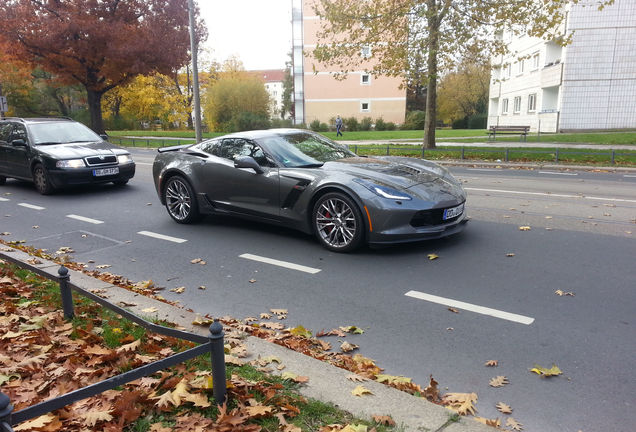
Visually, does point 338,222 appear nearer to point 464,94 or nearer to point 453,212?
point 453,212

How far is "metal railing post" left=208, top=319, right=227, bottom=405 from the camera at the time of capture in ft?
8.77

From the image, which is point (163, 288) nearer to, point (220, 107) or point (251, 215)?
point (251, 215)

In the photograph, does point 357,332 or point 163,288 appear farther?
point 163,288

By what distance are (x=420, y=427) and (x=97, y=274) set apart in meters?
4.26

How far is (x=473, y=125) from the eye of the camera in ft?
185

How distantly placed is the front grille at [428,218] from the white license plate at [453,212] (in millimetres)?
51

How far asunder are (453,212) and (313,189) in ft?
5.83

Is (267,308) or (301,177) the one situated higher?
(301,177)

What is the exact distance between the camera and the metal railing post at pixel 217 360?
267 centimetres

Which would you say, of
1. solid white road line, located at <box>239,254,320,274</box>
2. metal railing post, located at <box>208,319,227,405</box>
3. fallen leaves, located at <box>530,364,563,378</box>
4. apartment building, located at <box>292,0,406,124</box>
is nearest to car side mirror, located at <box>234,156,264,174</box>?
solid white road line, located at <box>239,254,320,274</box>

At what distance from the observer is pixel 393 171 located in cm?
656

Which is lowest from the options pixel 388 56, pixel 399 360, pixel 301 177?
pixel 399 360

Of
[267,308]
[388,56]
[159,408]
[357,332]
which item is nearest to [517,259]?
[357,332]

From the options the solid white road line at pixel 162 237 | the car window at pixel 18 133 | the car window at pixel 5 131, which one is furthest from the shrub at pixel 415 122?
the solid white road line at pixel 162 237
